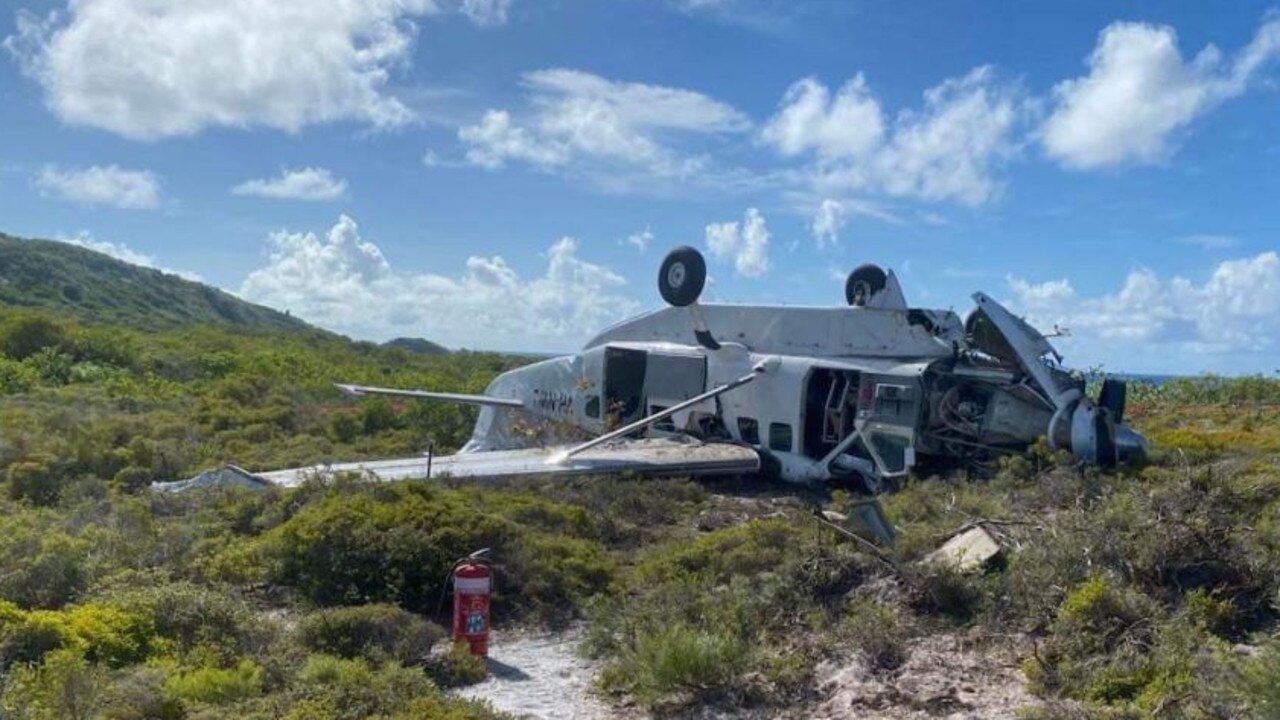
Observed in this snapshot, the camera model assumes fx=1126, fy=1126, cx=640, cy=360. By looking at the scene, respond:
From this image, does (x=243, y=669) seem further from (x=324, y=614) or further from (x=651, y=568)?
(x=651, y=568)

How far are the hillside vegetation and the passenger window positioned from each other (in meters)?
1.23

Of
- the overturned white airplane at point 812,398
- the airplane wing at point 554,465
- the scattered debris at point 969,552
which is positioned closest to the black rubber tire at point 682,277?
the overturned white airplane at point 812,398

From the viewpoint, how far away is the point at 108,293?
8775 centimetres

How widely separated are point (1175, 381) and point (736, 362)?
26.2 metres

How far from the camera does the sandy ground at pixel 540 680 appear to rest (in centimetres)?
683

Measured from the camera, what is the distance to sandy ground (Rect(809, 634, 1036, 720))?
6301mm

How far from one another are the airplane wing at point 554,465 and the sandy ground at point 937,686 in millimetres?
7397

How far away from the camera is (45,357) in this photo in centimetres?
3294

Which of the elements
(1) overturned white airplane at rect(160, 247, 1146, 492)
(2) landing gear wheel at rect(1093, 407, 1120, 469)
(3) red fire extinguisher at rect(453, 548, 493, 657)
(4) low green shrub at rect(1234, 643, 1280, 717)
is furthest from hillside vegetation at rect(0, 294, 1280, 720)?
(1) overturned white airplane at rect(160, 247, 1146, 492)

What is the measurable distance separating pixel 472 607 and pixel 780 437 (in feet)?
27.3

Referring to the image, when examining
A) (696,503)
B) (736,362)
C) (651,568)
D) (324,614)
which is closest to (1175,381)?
(736,362)

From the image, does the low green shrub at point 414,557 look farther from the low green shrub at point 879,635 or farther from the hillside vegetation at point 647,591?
the low green shrub at point 879,635

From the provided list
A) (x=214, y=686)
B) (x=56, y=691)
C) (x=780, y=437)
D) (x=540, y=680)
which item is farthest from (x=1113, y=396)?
(x=56, y=691)

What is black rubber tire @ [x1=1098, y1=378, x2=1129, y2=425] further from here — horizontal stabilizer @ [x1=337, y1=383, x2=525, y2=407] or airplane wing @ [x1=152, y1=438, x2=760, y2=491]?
horizontal stabilizer @ [x1=337, y1=383, x2=525, y2=407]
